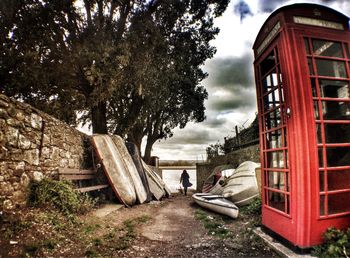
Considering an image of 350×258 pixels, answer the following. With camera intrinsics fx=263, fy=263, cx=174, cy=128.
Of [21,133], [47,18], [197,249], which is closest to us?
[197,249]

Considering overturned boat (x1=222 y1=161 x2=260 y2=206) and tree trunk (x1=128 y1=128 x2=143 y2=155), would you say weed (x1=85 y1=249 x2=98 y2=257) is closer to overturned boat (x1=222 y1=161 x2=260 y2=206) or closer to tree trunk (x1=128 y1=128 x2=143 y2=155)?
overturned boat (x1=222 y1=161 x2=260 y2=206)

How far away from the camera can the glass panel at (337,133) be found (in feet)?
12.3

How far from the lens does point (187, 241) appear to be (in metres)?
4.62

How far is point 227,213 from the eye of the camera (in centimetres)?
641

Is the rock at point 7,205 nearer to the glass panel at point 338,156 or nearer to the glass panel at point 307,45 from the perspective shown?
the glass panel at point 338,156

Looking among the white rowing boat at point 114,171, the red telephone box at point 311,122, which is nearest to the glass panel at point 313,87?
the red telephone box at point 311,122

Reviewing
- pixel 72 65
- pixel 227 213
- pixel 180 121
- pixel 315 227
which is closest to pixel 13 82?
pixel 72 65

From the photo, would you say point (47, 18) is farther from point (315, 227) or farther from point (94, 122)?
point (315, 227)

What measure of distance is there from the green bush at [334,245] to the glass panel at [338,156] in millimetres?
891

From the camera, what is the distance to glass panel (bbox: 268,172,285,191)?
4.21 metres

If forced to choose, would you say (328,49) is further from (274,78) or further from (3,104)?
(3,104)

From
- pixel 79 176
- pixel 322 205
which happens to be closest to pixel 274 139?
pixel 322 205

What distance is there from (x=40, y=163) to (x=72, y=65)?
4.36m

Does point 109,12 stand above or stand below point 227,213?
above
